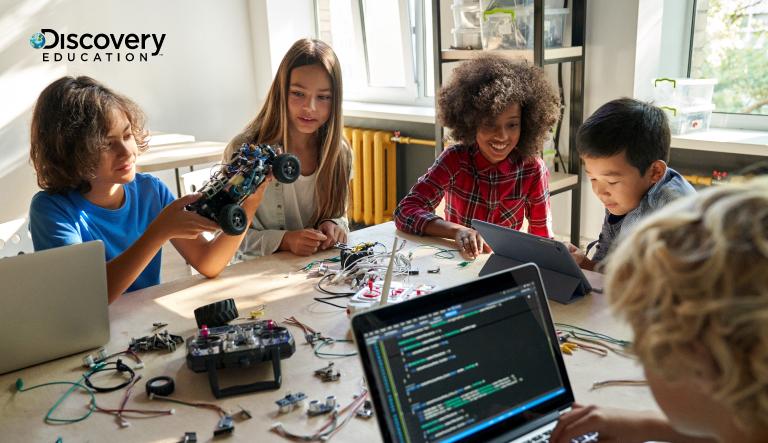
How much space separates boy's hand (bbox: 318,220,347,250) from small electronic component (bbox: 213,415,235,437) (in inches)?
34.3

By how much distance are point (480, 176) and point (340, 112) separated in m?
0.51

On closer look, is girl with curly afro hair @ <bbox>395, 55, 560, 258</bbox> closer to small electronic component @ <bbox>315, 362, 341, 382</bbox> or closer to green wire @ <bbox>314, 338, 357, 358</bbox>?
green wire @ <bbox>314, 338, 357, 358</bbox>

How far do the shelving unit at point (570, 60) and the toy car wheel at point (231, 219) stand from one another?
1.58 meters

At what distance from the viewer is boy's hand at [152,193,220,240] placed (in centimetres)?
149

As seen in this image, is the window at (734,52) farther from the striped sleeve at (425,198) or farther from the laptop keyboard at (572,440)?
the laptop keyboard at (572,440)

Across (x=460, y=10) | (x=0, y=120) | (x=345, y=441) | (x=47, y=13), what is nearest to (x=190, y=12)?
(x=47, y=13)

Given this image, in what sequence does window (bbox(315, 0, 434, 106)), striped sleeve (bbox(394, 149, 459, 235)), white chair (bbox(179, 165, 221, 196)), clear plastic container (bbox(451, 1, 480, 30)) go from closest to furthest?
striped sleeve (bbox(394, 149, 459, 235)), white chair (bbox(179, 165, 221, 196)), clear plastic container (bbox(451, 1, 480, 30)), window (bbox(315, 0, 434, 106))

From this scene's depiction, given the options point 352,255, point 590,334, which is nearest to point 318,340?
point 352,255

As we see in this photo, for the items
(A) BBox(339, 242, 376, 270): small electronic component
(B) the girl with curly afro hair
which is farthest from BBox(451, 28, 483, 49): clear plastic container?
(A) BBox(339, 242, 376, 270): small electronic component

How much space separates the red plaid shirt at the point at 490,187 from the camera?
2135 millimetres

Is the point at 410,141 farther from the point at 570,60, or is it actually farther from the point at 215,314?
the point at 215,314

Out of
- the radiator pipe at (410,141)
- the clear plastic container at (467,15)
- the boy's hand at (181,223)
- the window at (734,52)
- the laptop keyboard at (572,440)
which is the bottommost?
the laptop keyboard at (572,440)

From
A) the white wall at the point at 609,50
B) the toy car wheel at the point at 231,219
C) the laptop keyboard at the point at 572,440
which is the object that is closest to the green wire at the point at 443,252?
the toy car wheel at the point at 231,219

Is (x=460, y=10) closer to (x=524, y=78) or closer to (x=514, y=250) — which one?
(x=524, y=78)
